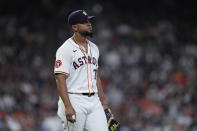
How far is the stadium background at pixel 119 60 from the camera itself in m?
12.1

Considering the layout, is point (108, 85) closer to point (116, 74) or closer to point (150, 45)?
point (116, 74)

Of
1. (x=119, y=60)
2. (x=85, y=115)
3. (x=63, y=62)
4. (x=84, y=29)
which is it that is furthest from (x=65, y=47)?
(x=119, y=60)

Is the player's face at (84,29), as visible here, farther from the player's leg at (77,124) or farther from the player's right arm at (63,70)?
the player's leg at (77,124)

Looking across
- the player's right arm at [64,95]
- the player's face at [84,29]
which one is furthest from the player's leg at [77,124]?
the player's face at [84,29]

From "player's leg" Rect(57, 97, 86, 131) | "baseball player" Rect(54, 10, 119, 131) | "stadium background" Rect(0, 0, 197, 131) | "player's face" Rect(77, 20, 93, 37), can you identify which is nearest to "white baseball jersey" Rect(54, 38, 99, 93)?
"baseball player" Rect(54, 10, 119, 131)

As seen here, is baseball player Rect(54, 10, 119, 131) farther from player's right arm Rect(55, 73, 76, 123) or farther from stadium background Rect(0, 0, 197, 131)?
stadium background Rect(0, 0, 197, 131)

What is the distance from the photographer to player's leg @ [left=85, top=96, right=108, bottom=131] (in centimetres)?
571

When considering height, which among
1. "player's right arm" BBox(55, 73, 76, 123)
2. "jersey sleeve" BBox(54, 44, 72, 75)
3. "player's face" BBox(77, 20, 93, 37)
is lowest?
"player's right arm" BBox(55, 73, 76, 123)

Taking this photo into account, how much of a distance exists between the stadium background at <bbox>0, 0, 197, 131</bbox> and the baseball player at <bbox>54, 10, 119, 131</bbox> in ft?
15.0

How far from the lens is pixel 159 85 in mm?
13281

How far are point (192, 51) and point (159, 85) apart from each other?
1.90 meters

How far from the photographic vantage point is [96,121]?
574cm

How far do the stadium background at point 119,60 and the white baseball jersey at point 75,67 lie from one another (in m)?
4.59

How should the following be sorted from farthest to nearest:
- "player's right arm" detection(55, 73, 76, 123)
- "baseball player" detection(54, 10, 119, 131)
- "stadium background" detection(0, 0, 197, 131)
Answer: "stadium background" detection(0, 0, 197, 131) → "baseball player" detection(54, 10, 119, 131) → "player's right arm" detection(55, 73, 76, 123)
